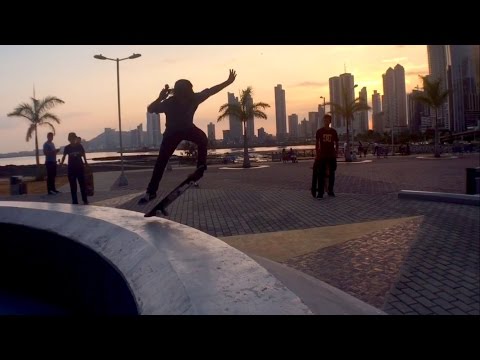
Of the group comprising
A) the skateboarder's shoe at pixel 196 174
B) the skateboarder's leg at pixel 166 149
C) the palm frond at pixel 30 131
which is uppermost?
the palm frond at pixel 30 131

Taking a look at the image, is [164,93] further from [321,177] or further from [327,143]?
[321,177]

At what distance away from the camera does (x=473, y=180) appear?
30.2 feet

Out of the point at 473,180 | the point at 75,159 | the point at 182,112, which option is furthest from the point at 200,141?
the point at 473,180

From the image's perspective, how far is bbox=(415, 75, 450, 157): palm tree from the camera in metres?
29.2

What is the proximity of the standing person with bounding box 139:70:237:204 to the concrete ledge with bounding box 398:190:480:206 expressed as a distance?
6.69 metres

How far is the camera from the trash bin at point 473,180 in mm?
9203

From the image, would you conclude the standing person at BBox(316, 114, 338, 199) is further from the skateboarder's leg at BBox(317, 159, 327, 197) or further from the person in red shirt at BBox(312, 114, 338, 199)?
the skateboarder's leg at BBox(317, 159, 327, 197)

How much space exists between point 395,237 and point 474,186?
4.99 metres

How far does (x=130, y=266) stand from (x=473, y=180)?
9.33 metres

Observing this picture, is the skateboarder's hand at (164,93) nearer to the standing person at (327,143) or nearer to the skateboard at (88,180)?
the standing person at (327,143)

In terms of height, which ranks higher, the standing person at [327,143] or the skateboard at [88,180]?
the standing person at [327,143]

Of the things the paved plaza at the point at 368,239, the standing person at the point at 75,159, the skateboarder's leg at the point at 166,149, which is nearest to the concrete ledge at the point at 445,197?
the paved plaza at the point at 368,239

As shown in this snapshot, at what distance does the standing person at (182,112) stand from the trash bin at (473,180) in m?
7.67
